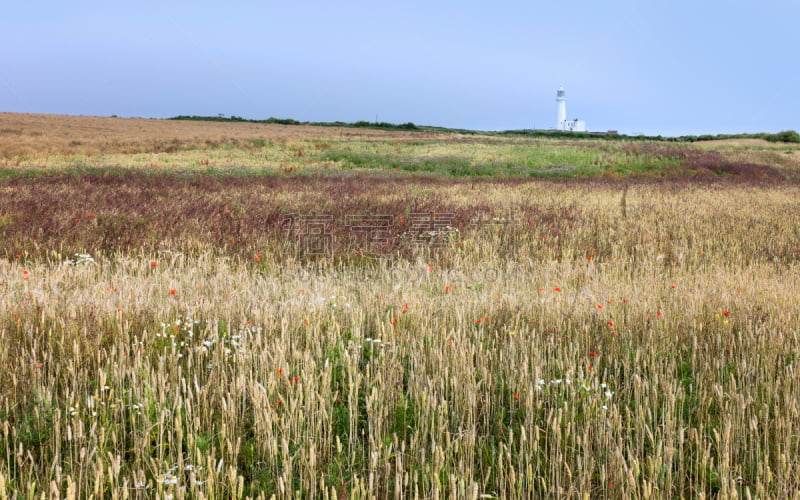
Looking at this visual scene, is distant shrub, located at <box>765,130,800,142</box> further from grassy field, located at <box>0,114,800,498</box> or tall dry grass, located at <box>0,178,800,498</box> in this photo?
tall dry grass, located at <box>0,178,800,498</box>

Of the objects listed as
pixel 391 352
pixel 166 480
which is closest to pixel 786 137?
pixel 391 352

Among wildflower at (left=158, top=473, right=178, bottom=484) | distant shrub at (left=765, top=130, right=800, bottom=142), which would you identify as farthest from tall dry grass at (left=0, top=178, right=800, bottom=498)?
distant shrub at (left=765, top=130, right=800, bottom=142)

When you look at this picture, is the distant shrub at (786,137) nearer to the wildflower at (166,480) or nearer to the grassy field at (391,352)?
the grassy field at (391,352)

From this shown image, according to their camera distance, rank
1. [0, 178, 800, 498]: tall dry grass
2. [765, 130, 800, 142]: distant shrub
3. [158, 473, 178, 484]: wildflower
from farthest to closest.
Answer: [765, 130, 800, 142]: distant shrub < [0, 178, 800, 498]: tall dry grass < [158, 473, 178, 484]: wildflower

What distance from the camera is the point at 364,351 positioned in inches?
177

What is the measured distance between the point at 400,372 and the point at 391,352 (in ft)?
1.23

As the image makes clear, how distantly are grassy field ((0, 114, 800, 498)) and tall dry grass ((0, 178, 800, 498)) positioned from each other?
0.03 metres

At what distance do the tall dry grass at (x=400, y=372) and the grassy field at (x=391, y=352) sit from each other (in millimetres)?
32

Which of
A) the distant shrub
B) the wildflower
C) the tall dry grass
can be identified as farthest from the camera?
the distant shrub

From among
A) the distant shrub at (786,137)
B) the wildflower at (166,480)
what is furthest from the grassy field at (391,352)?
Result: the distant shrub at (786,137)

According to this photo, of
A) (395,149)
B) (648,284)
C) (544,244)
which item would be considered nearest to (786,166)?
(395,149)

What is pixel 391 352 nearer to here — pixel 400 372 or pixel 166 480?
pixel 400 372

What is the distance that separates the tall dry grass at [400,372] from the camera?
8.99ft

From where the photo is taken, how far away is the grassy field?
2775 mm
